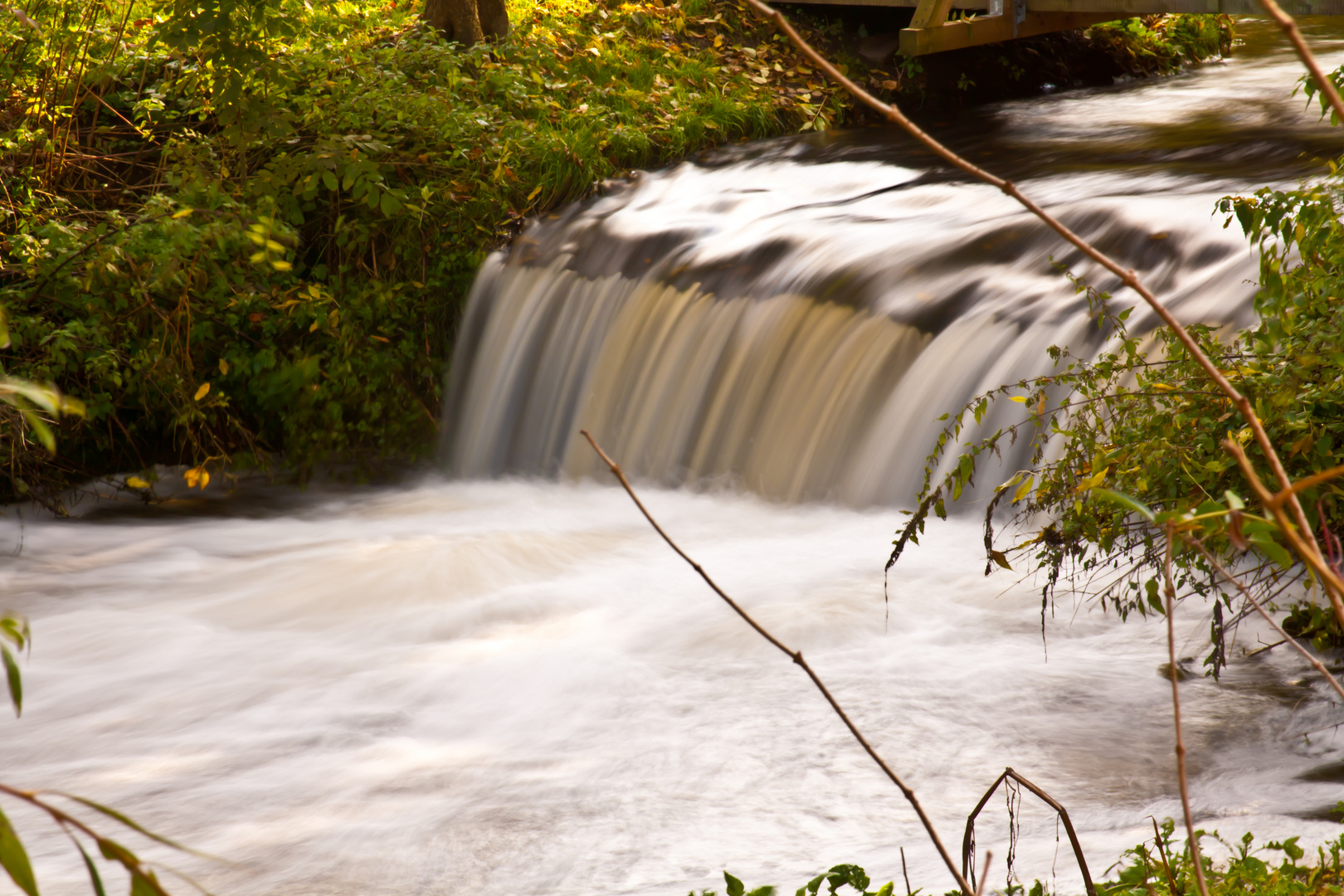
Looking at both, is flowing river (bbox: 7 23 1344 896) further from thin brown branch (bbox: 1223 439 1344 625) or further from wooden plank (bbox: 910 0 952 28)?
thin brown branch (bbox: 1223 439 1344 625)

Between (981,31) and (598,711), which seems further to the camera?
(981,31)

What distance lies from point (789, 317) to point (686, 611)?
1.85 metres

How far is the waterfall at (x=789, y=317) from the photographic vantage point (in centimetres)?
512

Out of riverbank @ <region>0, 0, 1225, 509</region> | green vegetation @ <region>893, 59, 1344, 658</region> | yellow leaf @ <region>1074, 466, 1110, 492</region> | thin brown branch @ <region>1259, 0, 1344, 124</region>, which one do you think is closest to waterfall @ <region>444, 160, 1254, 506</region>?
riverbank @ <region>0, 0, 1225, 509</region>

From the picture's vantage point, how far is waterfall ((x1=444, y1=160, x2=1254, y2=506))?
5.12m

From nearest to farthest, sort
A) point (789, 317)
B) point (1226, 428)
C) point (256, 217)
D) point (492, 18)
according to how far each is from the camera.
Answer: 1. point (1226, 428)
2. point (789, 317)
3. point (256, 217)
4. point (492, 18)

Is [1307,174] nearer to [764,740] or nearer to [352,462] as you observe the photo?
[764,740]

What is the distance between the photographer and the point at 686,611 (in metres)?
4.41

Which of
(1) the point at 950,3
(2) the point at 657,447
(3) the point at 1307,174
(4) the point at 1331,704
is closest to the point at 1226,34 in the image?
(1) the point at 950,3

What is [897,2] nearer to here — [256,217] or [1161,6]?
[1161,6]

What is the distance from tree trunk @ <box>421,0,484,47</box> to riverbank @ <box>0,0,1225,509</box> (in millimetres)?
372

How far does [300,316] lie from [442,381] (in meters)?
0.87

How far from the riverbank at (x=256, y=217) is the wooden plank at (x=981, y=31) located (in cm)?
213

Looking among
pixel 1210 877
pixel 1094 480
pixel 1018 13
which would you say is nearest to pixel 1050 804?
pixel 1210 877
